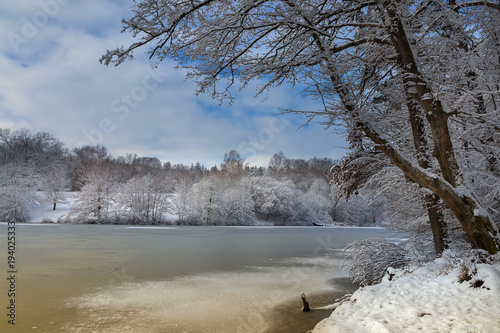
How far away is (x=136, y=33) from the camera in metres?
3.86

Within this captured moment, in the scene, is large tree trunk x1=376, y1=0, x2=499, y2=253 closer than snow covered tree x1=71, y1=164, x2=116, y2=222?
Yes

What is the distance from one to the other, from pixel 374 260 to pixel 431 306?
189 inches

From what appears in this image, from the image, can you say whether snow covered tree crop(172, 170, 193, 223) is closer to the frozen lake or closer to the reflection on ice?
the frozen lake

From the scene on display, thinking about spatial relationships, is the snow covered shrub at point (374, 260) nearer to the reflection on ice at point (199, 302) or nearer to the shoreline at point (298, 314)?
the shoreline at point (298, 314)

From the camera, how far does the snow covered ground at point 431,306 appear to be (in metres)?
3.24

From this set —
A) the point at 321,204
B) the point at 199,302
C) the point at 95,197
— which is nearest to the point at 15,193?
the point at 95,197

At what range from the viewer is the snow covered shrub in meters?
8.13

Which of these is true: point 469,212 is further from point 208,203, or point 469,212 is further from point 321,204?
point 321,204

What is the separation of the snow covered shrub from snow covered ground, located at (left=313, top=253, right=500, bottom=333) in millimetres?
3221

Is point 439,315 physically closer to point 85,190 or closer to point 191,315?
point 191,315

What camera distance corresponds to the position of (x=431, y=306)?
3758 millimetres

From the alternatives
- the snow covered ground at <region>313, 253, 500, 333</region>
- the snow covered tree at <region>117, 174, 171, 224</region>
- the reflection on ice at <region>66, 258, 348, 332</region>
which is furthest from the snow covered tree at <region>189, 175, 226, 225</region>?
the snow covered ground at <region>313, 253, 500, 333</region>

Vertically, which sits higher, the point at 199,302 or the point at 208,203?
the point at 208,203

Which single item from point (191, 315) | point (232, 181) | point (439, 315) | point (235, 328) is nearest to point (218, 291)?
point (191, 315)
